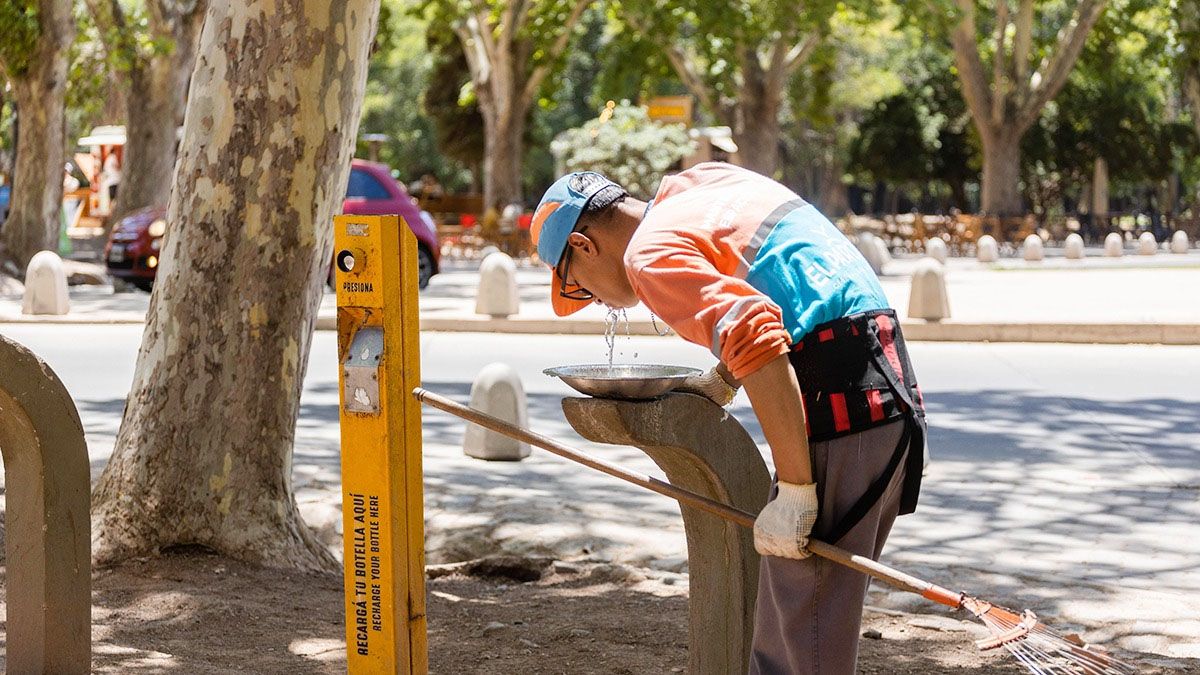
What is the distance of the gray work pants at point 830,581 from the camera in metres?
3.14

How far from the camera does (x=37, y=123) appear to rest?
2058cm

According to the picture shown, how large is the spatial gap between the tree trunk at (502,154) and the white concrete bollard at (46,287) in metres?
16.9

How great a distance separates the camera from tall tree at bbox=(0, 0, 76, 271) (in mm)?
19891

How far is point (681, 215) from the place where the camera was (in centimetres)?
309

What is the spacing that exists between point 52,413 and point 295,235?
185 cm

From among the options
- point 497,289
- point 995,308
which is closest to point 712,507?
point 497,289

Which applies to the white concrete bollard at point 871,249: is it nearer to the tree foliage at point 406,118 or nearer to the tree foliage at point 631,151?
the tree foliage at point 631,151

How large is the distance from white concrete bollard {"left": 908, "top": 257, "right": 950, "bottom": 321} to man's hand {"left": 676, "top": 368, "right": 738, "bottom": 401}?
10.8 metres

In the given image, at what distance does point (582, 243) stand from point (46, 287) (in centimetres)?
1364

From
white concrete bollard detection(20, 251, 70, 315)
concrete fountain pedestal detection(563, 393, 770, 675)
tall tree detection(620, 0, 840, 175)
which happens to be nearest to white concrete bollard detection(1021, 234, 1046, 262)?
tall tree detection(620, 0, 840, 175)

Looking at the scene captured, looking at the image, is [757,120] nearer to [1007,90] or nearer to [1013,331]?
[1007,90]

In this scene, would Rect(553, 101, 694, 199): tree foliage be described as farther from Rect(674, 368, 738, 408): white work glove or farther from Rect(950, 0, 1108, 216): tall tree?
Rect(674, 368, 738, 408): white work glove

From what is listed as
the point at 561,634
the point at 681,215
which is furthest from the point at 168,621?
the point at 681,215

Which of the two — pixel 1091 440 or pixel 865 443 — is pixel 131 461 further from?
pixel 1091 440
